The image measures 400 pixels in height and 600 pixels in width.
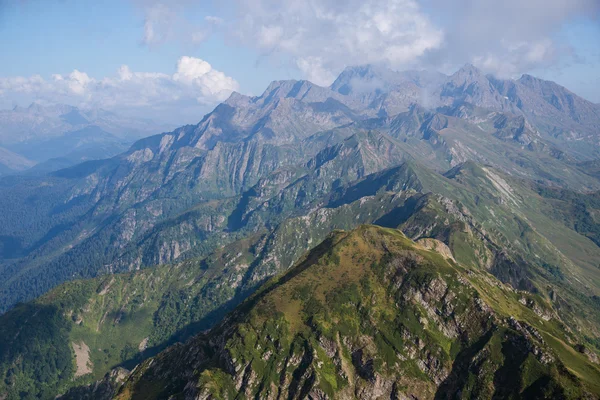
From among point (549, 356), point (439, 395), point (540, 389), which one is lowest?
point (439, 395)

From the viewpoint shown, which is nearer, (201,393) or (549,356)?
(549,356)

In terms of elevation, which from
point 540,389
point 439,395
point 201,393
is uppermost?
point 540,389

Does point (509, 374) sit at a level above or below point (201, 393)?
above

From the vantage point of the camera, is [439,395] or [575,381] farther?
[439,395]

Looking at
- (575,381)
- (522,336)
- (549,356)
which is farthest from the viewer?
(522,336)

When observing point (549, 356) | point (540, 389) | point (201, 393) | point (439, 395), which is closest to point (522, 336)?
point (549, 356)

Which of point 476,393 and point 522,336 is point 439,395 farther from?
point 522,336

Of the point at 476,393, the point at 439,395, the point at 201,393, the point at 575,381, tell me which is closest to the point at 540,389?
the point at 575,381

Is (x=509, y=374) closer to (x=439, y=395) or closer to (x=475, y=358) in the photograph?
(x=475, y=358)

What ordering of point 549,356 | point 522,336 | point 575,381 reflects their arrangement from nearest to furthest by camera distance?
point 575,381 → point 549,356 → point 522,336
